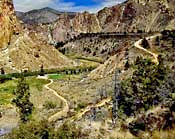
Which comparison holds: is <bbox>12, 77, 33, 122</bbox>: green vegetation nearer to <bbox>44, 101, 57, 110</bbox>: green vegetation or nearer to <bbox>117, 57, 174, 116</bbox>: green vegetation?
<bbox>44, 101, 57, 110</bbox>: green vegetation

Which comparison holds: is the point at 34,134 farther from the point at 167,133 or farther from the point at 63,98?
the point at 63,98

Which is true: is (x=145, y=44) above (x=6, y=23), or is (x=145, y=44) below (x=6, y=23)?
below

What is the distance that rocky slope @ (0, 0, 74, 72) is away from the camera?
140 metres

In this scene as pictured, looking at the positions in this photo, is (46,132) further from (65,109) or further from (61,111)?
(65,109)

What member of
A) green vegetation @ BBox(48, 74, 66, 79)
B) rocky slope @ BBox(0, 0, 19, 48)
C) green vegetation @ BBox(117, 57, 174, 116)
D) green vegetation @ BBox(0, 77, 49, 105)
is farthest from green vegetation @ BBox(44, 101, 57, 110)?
rocky slope @ BBox(0, 0, 19, 48)

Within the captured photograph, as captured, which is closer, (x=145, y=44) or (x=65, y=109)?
(x=65, y=109)

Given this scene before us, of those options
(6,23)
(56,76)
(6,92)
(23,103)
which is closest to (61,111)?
(23,103)

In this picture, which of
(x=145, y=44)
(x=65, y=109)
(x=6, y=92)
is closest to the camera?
(x=65, y=109)

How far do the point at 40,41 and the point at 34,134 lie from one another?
139199 millimetres

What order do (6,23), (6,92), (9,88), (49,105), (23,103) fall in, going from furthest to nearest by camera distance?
(6,23), (9,88), (6,92), (49,105), (23,103)

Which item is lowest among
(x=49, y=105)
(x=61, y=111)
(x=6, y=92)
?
(x=6, y=92)

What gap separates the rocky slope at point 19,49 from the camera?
13990 centimetres

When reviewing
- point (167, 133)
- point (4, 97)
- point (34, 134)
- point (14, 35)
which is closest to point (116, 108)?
point (34, 134)

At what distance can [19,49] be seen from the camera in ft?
473
